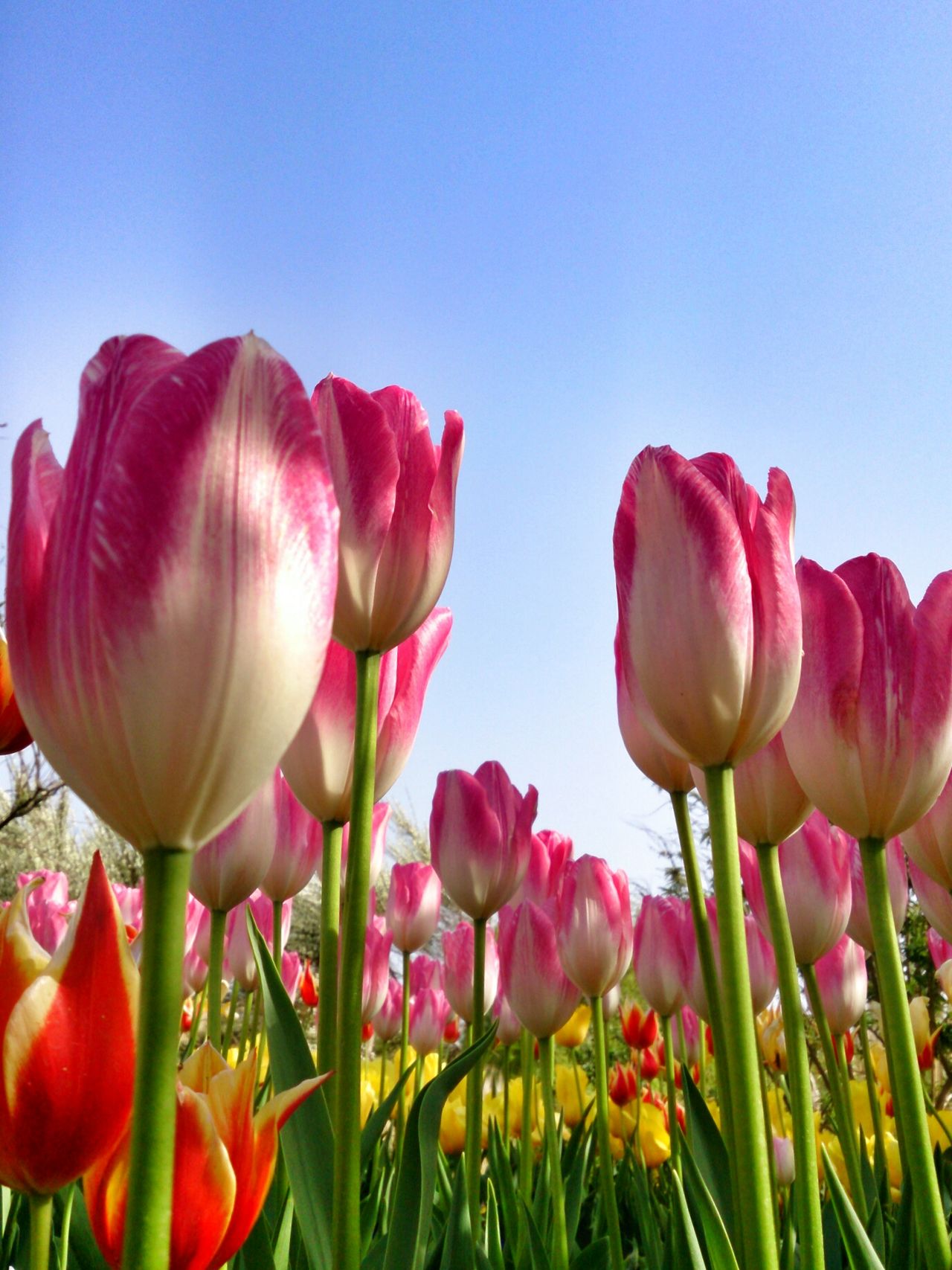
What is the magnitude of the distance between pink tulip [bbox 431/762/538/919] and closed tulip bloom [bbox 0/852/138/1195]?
2.58 ft

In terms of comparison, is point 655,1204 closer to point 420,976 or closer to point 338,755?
point 338,755

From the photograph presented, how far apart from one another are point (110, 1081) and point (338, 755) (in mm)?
329

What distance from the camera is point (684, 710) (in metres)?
0.54

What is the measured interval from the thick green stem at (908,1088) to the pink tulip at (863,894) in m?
0.56

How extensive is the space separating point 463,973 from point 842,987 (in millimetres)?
733

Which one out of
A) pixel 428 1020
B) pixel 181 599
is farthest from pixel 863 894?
pixel 428 1020

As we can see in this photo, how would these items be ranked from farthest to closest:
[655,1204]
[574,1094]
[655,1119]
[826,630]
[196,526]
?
[574,1094]
[655,1119]
[655,1204]
[826,630]
[196,526]

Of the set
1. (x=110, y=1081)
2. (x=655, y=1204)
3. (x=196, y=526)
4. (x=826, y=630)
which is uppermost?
(x=826, y=630)

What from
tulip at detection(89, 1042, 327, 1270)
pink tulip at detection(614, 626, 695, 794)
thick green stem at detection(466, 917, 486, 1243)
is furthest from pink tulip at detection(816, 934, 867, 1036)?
tulip at detection(89, 1042, 327, 1270)

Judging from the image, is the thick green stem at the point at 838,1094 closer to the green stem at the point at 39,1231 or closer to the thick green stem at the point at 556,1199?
the thick green stem at the point at 556,1199

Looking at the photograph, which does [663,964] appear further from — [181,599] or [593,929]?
[181,599]

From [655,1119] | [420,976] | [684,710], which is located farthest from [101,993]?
[420,976]

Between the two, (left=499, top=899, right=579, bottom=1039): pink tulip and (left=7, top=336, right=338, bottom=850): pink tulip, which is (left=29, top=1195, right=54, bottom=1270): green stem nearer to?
(left=7, top=336, right=338, bottom=850): pink tulip

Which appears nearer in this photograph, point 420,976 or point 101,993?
point 101,993
